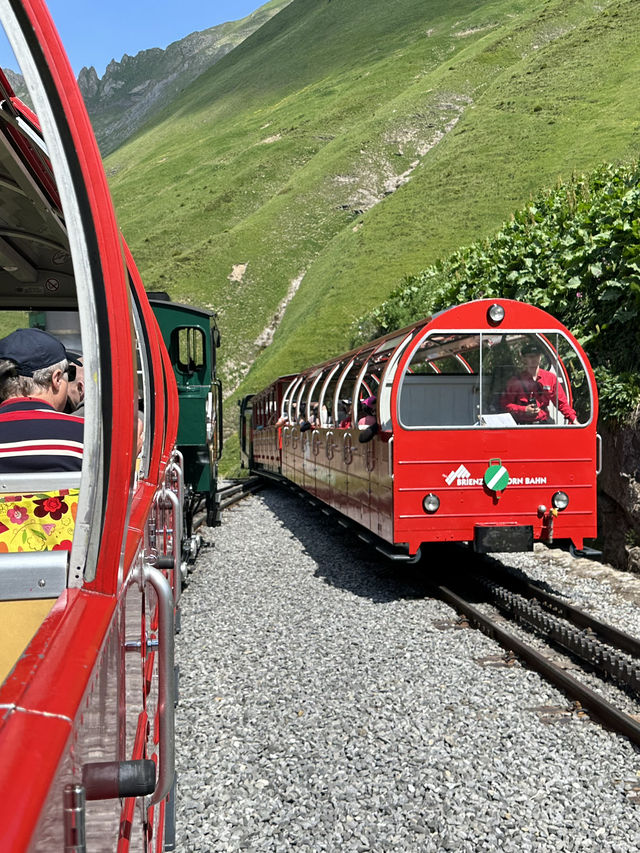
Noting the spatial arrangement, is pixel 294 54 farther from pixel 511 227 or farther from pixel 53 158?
pixel 53 158

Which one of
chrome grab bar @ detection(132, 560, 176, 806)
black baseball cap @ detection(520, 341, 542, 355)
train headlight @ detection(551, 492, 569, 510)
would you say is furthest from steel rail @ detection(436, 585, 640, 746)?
chrome grab bar @ detection(132, 560, 176, 806)

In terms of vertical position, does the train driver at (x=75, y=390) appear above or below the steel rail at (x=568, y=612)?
above

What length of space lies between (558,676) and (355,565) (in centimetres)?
485

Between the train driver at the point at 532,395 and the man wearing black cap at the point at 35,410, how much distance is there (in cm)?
647

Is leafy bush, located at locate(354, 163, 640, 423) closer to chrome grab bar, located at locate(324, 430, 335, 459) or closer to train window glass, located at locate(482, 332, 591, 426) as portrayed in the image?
train window glass, located at locate(482, 332, 591, 426)

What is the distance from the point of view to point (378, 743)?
16.0 feet

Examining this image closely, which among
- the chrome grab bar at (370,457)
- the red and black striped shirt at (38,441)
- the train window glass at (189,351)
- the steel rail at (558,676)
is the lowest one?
the steel rail at (558,676)

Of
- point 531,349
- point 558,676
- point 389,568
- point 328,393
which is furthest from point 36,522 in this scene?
point 328,393

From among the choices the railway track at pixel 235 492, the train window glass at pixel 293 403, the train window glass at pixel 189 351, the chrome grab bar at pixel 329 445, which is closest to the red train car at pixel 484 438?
the chrome grab bar at pixel 329 445

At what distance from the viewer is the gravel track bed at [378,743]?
12.8 feet

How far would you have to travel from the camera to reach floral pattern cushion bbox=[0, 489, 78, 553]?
214cm

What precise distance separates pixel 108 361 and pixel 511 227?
16206 millimetres

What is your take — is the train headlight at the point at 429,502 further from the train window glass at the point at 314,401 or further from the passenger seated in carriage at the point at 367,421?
the train window glass at the point at 314,401

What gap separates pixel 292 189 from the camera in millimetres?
85938
